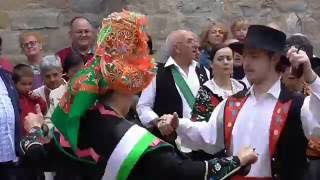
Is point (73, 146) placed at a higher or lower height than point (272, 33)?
lower

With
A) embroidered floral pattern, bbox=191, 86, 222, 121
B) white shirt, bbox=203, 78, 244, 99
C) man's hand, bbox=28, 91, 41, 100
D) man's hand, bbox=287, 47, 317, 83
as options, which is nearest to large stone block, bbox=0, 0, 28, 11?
man's hand, bbox=28, 91, 41, 100

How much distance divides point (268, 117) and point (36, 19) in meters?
5.76

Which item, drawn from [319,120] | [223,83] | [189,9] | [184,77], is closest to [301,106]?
[319,120]

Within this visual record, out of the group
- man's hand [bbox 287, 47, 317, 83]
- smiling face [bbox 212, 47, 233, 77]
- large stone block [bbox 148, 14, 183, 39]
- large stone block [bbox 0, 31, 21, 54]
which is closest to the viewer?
man's hand [bbox 287, 47, 317, 83]

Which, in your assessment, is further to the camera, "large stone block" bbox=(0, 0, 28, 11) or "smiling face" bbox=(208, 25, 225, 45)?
"large stone block" bbox=(0, 0, 28, 11)

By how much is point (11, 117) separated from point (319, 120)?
2966mm

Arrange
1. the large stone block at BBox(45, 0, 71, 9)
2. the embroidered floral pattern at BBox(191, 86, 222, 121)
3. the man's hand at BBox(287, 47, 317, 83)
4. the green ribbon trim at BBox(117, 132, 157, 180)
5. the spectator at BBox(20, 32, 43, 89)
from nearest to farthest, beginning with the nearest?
1. the green ribbon trim at BBox(117, 132, 157, 180)
2. the man's hand at BBox(287, 47, 317, 83)
3. the embroidered floral pattern at BBox(191, 86, 222, 121)
4. the spectator at BBox(20, 32, 43, 89)
5. the large stone block at BBox(45, 0, 71, 9)

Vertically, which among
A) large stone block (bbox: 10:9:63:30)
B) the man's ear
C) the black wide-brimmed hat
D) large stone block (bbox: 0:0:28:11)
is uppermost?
the black wide-brimmed hat

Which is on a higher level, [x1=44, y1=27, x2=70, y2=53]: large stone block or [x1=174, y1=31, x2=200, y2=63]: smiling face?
[x1=174, y1=31, x2=200, y2=63]: smiling face

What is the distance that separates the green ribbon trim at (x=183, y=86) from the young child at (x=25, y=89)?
43.9 inches

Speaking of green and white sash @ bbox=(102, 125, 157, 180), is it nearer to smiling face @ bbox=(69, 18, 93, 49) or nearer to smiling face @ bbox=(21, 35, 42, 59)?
smiling face @ bbox=(69, 18, 93, 49)

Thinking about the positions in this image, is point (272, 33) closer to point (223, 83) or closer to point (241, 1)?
point (223, 83)

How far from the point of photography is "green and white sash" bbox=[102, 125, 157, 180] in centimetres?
409

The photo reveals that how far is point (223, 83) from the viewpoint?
22.9 feet
